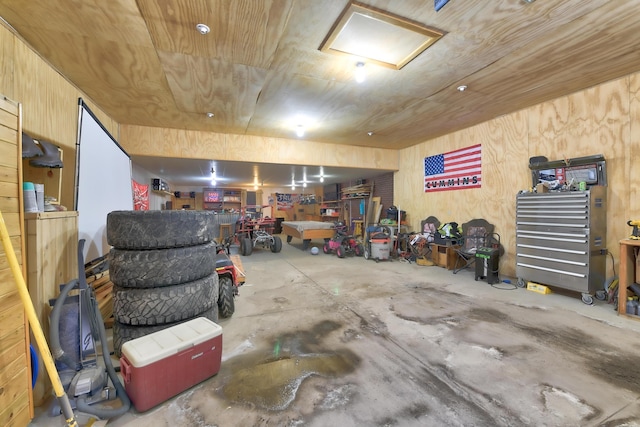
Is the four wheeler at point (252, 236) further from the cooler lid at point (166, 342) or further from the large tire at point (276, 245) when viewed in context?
the cooler lid at point (166, 342)

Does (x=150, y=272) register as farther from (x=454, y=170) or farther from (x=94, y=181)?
(x=454, y=170)

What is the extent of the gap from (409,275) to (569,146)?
119 inches

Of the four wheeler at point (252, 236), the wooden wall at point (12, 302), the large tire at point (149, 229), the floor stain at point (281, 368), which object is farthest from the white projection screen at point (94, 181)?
the four wheeler at point (252, 236)

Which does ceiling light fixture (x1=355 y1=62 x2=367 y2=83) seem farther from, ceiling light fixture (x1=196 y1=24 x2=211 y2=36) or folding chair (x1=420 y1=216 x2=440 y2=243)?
folding chair (x1=420 y1=216 x2=440 y2=243)

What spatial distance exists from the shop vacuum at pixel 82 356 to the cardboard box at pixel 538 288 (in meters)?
4.76

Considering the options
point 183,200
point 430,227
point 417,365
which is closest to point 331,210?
point 430,227

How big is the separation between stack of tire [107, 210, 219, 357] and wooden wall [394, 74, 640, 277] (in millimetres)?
4998

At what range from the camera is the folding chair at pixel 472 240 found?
4.61m

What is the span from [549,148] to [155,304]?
5437mm

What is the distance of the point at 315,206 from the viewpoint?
12.7 meters

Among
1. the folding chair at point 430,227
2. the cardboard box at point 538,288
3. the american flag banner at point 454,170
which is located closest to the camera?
the cardboard box at point 538,288

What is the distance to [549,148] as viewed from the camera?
12.6 feet

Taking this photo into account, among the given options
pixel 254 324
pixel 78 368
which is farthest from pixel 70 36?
pixel 254 324

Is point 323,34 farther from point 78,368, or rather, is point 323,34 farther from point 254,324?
point 78,368
